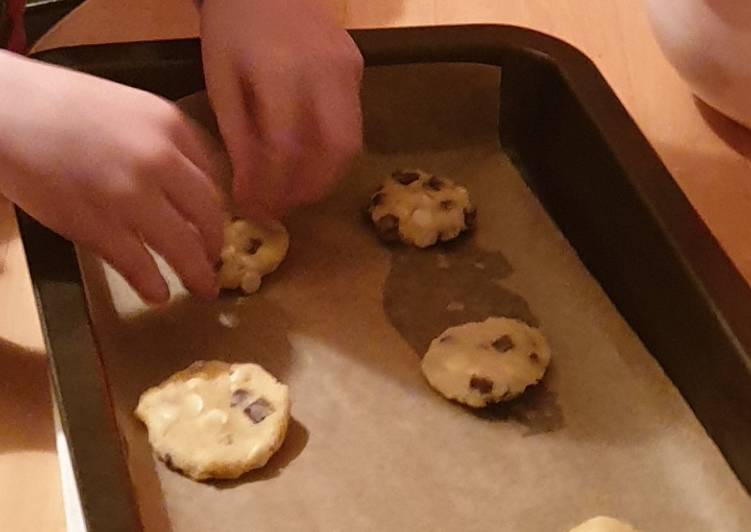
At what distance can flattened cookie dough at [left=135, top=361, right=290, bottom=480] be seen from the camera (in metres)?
0.59

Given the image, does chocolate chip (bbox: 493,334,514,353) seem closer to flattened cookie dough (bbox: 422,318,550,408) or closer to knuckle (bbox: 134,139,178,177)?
flattened cookie dough (bbox: 422,318,550,408)

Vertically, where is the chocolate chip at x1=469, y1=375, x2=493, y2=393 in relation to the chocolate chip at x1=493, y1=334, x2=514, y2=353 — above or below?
below

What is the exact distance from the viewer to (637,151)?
66 cm

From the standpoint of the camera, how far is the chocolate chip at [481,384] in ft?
2.07

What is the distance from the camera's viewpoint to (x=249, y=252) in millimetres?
702

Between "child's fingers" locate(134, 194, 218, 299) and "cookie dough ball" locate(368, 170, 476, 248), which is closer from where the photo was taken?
"child's fingers" locate(134, 194, 218, 299)

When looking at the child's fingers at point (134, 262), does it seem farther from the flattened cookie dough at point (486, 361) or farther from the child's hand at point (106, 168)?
the flattened cookie dough at point (486, 361)

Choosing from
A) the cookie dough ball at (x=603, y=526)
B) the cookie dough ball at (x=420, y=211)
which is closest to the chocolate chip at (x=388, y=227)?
the cookie dough ball at (x=420, y=211)

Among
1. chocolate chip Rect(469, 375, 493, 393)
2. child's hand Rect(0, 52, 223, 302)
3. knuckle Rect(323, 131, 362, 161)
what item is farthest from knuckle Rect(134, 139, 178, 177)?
chocolate chip Rect(469, 375, 493, 393)

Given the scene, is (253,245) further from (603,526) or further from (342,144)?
(603,526)

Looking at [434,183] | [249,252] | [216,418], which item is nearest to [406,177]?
[434,183]

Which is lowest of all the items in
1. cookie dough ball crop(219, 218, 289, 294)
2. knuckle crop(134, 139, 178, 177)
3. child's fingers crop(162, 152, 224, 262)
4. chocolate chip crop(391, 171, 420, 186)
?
cookie dough ball crop(219, 218, 289, 294)

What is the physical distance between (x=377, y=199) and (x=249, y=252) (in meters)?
0.10

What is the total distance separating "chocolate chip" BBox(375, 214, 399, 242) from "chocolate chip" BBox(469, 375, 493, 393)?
13 cm
